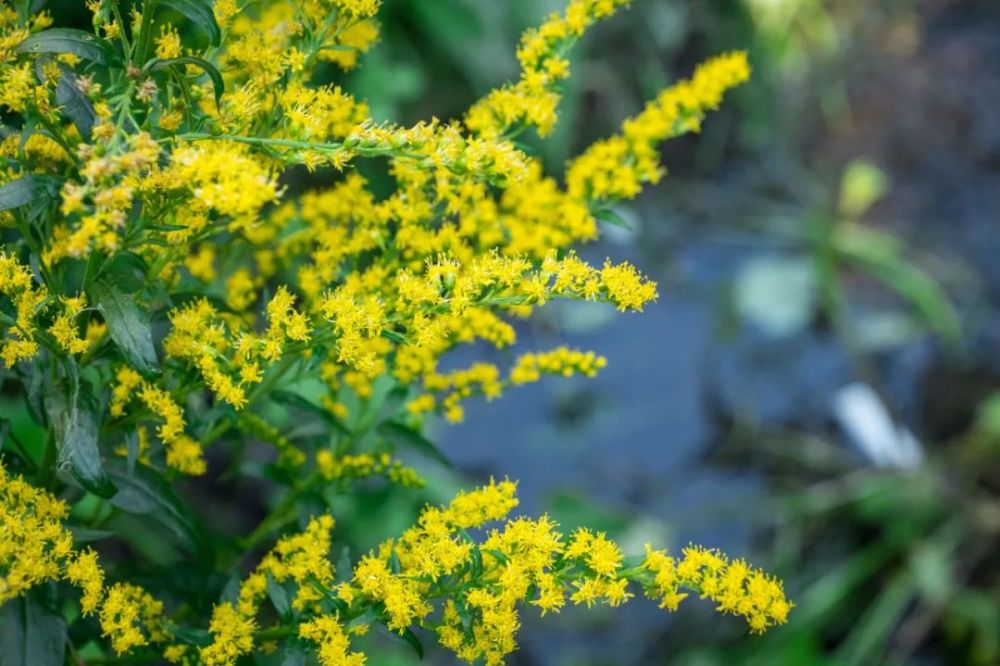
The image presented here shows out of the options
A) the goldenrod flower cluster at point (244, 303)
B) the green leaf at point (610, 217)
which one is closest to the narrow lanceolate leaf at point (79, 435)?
the goldenrod flower cluster at point (244, 303)

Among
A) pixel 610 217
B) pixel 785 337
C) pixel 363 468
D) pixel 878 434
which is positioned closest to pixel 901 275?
pixel 785 337

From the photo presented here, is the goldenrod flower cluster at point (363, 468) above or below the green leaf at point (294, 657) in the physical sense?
above

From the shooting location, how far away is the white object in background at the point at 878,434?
265 centimetres

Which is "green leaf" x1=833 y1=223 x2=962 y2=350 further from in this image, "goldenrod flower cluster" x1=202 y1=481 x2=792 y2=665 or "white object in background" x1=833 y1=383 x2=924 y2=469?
"goldenrod flower cluster" x1=202 y1=481 x2=792 y2=665

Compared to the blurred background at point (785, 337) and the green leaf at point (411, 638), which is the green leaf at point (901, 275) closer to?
the blurred background at point (785, 337)

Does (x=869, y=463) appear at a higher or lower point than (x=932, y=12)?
lower

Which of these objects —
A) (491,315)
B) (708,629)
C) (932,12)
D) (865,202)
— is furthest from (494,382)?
(932,12)

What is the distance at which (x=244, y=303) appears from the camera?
1009mm

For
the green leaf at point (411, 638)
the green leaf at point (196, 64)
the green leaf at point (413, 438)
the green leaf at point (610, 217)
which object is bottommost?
the green leaf at point (411, 638)

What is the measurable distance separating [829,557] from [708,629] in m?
0.36

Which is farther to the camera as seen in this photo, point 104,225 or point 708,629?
point 708,629

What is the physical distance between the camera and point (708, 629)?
8.39 feet

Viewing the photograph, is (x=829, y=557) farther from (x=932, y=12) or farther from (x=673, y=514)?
(x=932, y=12)

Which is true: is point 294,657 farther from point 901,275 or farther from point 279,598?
point 901,275
